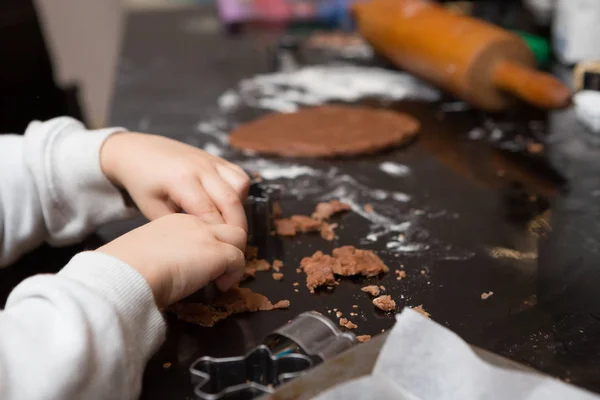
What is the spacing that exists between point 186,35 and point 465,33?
3.15ft

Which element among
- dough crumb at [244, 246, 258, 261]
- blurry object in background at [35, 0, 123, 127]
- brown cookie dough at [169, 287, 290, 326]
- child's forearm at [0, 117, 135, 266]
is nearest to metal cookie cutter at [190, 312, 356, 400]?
brown cookie dough at [169, 287, 290, 326]

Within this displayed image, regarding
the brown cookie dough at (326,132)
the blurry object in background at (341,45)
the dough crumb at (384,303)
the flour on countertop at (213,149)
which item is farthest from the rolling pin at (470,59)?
the dough crumb at (384,303)

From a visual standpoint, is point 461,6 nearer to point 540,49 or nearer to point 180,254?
point 540,49

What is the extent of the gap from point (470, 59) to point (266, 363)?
831 millimetres

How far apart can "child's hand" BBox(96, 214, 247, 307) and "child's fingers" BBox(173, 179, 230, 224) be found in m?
0.03

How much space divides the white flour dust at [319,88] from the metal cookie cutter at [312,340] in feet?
2.62

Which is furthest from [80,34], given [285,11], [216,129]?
[216,129]

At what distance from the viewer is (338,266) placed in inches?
28.3

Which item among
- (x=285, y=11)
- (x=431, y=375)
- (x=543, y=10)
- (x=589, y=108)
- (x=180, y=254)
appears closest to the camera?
(x=431, y=375)

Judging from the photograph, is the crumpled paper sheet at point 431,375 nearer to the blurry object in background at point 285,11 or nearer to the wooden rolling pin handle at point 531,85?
the wooden rolling pin handle at point 531,85

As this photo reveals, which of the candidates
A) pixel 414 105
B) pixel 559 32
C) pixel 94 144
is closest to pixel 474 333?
Result: pixel 94 144

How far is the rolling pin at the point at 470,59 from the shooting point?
1.10m

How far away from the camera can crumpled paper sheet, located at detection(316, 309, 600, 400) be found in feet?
1.46

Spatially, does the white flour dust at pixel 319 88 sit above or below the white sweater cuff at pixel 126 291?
below
